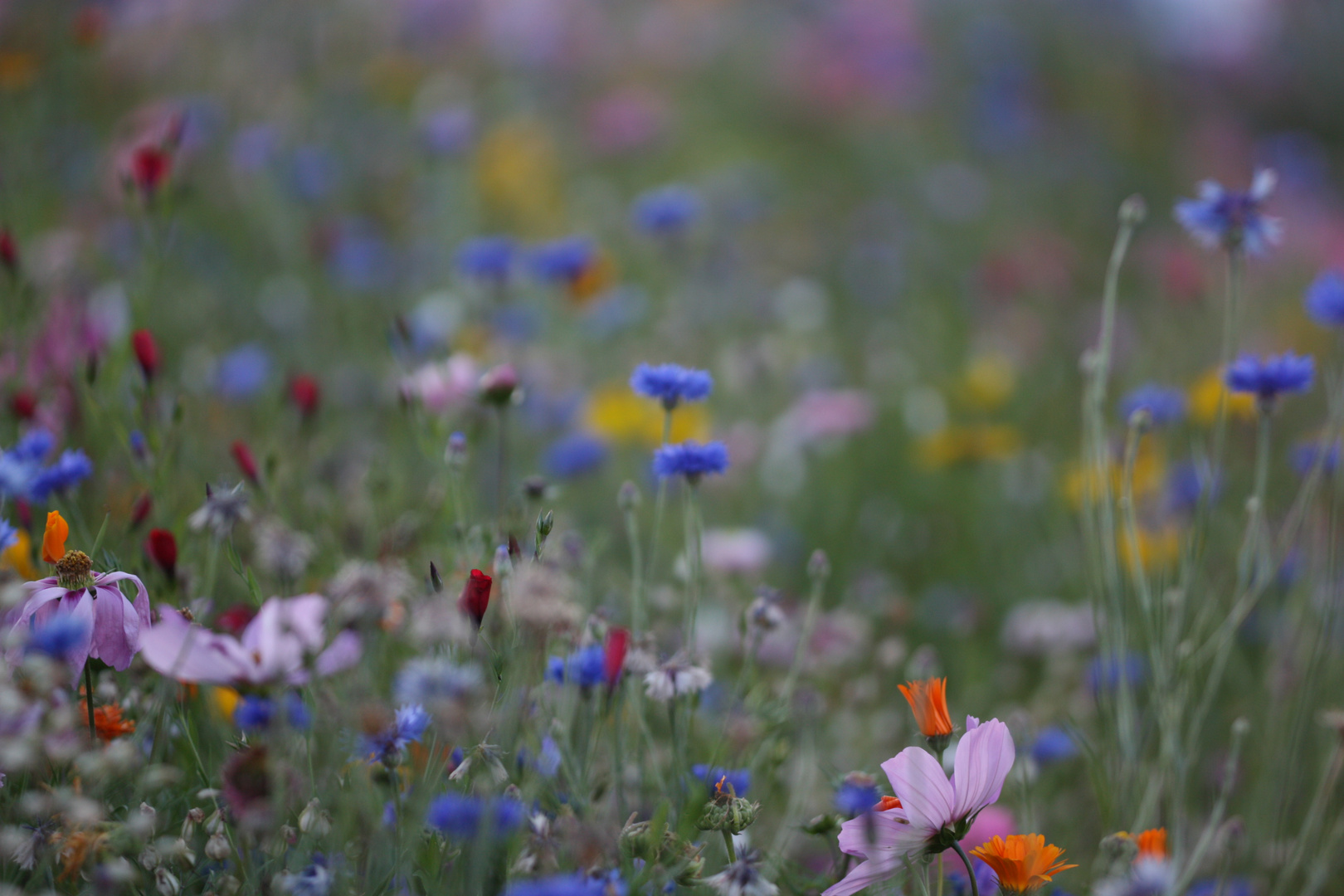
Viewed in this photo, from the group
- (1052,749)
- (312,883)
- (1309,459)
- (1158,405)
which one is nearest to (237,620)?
(312,883)

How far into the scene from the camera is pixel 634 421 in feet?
7.18

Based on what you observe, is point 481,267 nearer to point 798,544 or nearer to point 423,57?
point 798,544

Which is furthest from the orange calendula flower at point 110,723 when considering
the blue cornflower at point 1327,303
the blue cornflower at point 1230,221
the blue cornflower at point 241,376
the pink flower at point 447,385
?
the blue cornflower at point 1327,303

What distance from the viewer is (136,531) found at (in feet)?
3.67

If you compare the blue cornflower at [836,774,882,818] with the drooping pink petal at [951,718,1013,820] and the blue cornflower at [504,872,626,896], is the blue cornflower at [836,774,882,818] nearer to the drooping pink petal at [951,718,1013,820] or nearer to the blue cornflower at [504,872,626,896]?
the drooping pink petal at [951,718,1013,820]

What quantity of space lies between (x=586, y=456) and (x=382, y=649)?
774 mm

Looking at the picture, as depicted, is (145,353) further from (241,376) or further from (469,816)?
(241,376)

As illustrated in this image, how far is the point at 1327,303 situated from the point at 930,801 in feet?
2.97

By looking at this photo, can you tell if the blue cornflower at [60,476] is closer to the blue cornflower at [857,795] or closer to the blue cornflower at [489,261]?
the blue cornflower at [857,795]

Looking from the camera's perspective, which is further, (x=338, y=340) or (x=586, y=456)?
(x=338, y=340)

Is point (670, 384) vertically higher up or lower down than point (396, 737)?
higher up

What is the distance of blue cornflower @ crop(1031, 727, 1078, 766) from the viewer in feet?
4.30

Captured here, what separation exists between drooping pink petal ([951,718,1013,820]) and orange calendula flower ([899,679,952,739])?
1.4 inches

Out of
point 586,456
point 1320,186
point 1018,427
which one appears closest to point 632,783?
point 586,456
